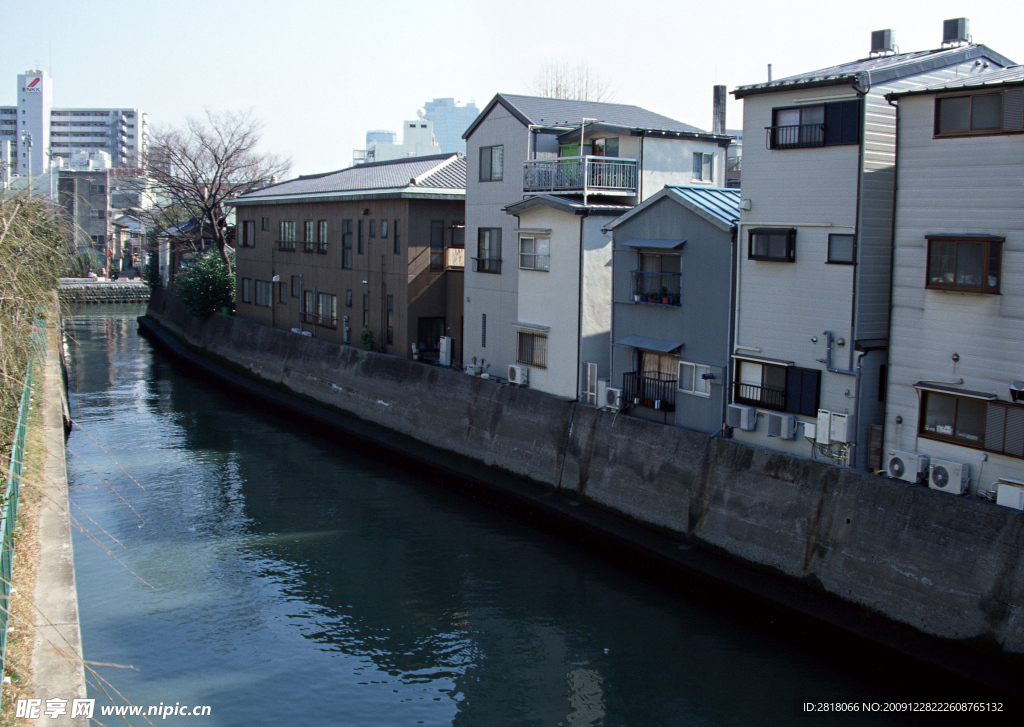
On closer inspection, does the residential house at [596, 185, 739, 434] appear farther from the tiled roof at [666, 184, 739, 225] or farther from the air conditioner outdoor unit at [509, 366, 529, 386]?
the air conditioner outdoor unit at [509, 366, 529, 386]

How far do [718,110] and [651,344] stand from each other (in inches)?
563

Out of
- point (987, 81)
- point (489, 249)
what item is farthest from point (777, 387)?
point (489, 249)

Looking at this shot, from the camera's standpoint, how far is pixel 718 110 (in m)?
30.2

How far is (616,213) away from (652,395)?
16.6ft

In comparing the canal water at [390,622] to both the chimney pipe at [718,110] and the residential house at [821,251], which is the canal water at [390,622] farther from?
Result: the chimney pipe at [718,110]

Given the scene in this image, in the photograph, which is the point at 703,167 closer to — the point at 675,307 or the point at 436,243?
the point at 675,307

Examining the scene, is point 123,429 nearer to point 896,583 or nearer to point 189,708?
point 189,708

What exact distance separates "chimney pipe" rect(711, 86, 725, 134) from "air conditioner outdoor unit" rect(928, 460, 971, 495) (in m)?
18.9

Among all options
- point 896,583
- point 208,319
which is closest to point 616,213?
point 896,583

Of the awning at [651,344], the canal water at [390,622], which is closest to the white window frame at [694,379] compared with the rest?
the awning at [651,344]

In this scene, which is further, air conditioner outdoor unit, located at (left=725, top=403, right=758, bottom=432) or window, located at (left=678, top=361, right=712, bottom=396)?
window, located at (left=678, top=361, right=712, bottom=396)

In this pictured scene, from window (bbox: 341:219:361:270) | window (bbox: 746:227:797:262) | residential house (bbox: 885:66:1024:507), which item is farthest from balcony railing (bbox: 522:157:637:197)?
window (bbox: 341:219:361:270)

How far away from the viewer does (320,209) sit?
3569 centimetres

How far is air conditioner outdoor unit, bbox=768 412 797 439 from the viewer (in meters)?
16.1
